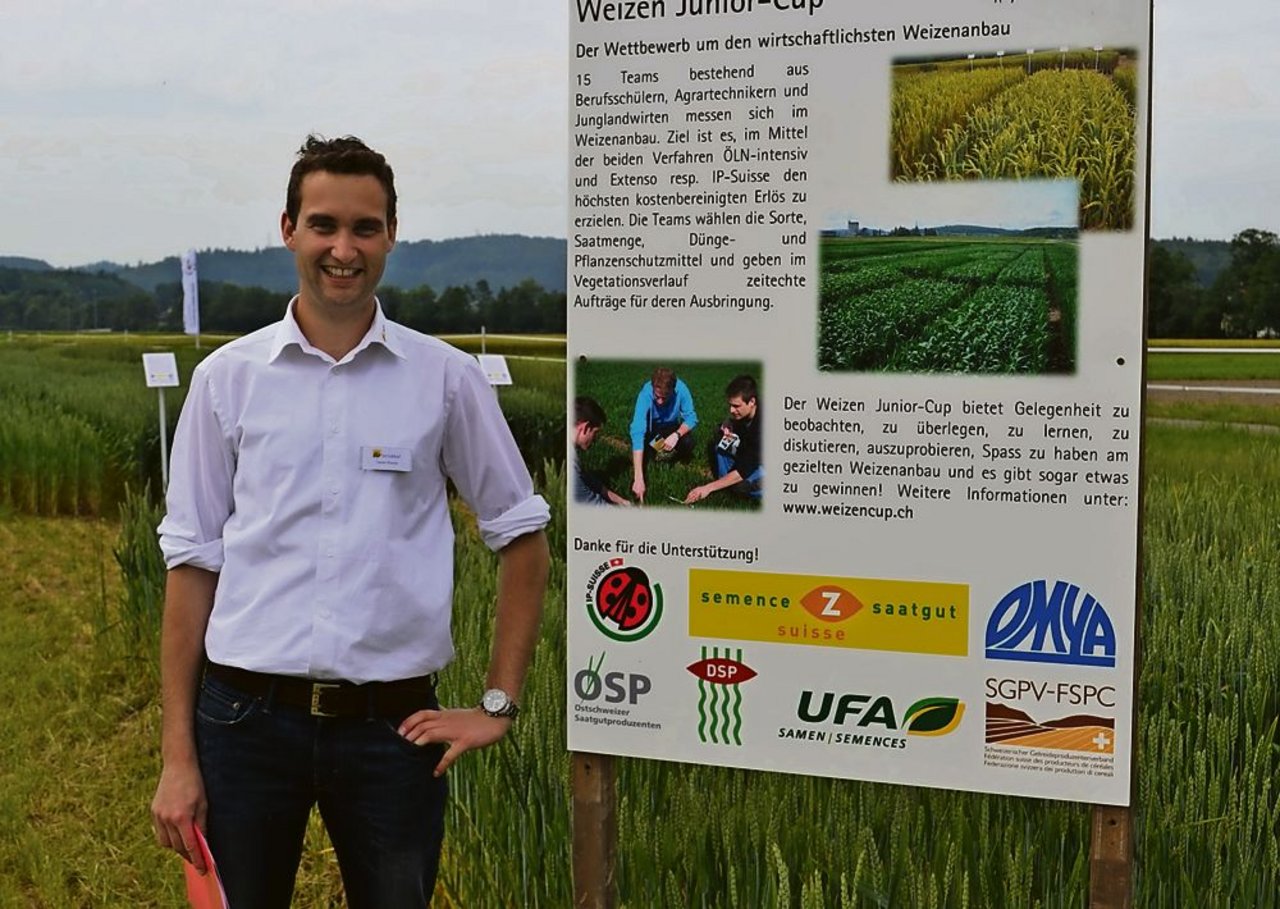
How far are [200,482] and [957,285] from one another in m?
1.23

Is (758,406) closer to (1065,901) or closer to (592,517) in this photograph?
(592,517)

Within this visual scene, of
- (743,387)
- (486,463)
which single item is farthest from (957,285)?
(486,463)

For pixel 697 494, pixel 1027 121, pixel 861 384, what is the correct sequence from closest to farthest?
pixel 1027 121 → pixel 861 384 → pixel 697 494

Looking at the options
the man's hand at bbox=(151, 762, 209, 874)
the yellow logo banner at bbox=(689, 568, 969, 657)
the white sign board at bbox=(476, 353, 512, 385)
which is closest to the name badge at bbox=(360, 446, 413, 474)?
the man's hand at bbox=(151, 762, 209, 874)

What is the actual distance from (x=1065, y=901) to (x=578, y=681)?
0.94 meters

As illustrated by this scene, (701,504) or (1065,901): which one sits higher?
(701,504)

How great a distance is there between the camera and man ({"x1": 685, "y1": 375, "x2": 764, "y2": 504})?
7.48 ft

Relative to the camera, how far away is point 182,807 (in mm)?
1956

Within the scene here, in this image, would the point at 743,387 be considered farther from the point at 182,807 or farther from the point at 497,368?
the point at 497,368

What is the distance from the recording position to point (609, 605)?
7.97ft

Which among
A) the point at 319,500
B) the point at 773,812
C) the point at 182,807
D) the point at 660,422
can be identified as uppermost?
the point at 660,422

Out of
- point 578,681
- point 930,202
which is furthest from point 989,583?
point 578,681

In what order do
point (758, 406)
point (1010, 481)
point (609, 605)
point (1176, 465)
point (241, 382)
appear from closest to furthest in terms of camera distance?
point (241, 382), point (1010, 481), point (758, 406), point (609, 605), point (1176, 465)

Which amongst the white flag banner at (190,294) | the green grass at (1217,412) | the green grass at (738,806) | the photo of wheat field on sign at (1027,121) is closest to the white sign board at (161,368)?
the white flag banner at (190,294)
